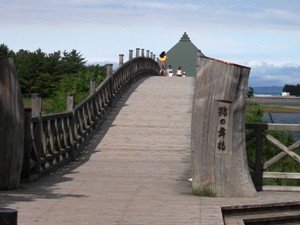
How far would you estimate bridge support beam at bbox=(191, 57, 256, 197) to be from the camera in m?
12.1

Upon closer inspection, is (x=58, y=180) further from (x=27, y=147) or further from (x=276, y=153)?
(x=276, y=153)

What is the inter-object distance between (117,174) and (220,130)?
13.3 feet

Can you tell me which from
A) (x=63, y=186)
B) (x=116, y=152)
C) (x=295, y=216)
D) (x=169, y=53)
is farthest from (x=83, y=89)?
(x=169, y=53)

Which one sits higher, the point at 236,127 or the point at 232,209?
the point at 236,127

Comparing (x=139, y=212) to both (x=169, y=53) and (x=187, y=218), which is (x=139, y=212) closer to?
(x=187, y=218)

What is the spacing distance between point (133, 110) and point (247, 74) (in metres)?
15.2

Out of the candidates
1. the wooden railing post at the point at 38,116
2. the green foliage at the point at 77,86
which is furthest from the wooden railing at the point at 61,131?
the green foliage at the point at 77,86

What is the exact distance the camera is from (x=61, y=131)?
1738 centimetres

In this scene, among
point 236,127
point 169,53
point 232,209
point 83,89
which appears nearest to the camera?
point 232,209

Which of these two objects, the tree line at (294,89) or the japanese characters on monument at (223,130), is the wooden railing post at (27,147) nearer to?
the japanese characters on monument at (223,130)

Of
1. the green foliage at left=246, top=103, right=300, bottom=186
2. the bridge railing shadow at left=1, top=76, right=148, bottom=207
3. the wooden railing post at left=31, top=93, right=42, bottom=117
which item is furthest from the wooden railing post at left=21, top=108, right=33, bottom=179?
the green foliage at left=246, top=103, right=300, bottom=186

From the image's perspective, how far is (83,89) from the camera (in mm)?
37500

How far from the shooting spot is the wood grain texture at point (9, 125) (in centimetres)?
1262

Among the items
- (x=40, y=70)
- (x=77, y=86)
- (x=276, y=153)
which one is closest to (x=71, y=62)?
(x=40, y=70)
